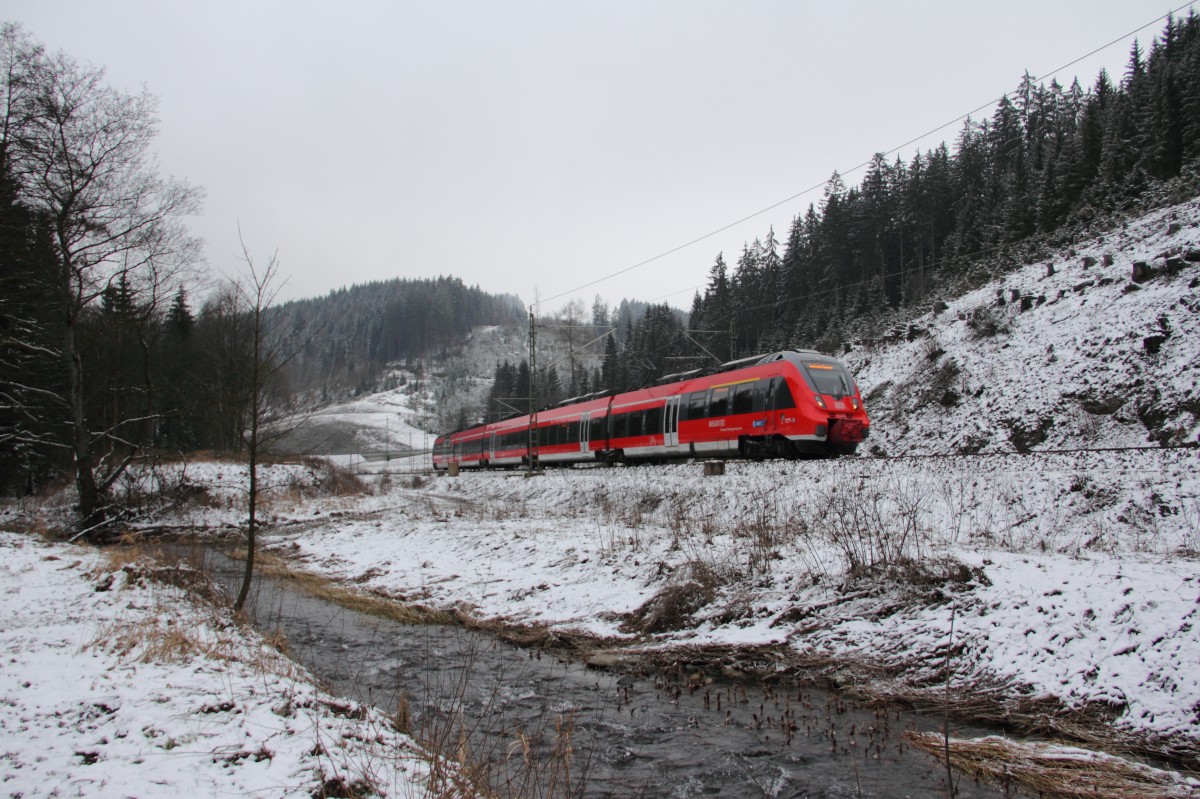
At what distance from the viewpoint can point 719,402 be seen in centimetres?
2119

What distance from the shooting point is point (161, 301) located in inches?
680

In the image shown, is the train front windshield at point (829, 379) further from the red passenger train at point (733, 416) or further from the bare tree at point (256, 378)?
the bare tree at point (256, 378)

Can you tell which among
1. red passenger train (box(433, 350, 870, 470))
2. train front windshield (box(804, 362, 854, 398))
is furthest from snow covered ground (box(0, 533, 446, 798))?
train front windshield (box(804, 362, 854, 398))

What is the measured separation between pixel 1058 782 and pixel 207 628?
7.81 m

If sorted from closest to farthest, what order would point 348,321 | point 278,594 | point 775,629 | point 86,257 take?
point 775,629
point 278,594
point 86,257
point 348,321

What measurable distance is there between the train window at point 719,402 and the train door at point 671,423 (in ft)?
7.36

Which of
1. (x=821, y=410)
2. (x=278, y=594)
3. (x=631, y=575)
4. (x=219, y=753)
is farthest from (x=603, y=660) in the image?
(x=821, y=410)

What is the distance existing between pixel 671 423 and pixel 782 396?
626 cm

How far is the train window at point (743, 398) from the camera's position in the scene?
19.6 metres

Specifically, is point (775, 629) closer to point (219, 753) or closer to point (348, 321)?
point (219, 753)

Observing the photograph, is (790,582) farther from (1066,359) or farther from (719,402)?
(1066,359)

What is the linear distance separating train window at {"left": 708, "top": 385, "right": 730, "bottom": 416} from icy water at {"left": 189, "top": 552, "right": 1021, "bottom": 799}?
1433cm

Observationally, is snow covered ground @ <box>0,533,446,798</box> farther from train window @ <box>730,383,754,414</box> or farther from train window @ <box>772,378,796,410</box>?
train window @ <box>730,383,754,414</box>

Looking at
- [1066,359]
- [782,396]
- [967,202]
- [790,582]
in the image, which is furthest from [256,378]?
[967,202]
